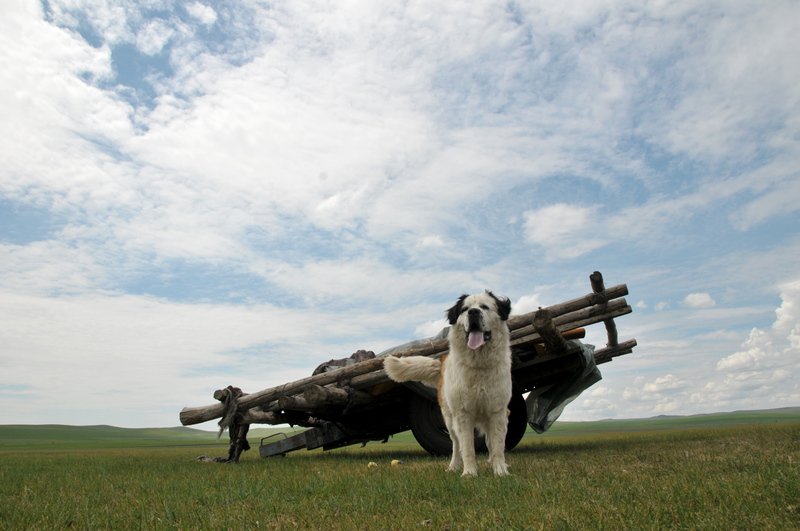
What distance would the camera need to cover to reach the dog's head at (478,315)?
16.6 feet

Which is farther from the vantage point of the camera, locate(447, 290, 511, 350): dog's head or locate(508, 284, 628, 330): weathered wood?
locate(508, 284, 628, 330): weathered wood

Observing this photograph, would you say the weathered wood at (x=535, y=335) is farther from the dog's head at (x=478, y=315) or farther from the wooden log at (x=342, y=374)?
the dog's head at (x=478, y=315)

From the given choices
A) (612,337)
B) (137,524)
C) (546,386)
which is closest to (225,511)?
(137,524)

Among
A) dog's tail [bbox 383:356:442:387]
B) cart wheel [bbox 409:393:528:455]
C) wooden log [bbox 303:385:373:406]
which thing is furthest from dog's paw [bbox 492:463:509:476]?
wooden log [bbox 303:385:373:406]

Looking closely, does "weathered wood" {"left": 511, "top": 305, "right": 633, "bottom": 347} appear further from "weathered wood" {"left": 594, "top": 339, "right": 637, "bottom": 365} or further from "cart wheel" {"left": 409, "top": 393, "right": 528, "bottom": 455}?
"weathered wood" {"left": 594, "top": 339, "right": 637, "bottom": 365}

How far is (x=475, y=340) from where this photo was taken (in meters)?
5.02

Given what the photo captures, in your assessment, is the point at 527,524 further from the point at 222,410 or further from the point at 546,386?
the point at 222,410

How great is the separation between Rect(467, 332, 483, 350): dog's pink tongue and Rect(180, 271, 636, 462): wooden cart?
1202mm

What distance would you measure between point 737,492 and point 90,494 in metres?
4.95

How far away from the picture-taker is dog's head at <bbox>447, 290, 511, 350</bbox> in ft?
16.6

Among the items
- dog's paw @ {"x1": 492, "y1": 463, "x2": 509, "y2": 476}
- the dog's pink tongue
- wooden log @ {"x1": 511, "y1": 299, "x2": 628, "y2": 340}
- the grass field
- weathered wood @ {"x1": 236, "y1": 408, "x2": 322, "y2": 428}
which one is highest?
wooden log @ {"x1": 511, "y1": 299, "x2": 628, "y2": 340}

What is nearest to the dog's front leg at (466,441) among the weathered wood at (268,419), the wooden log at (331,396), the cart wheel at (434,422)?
the cart wheel at (434,422)

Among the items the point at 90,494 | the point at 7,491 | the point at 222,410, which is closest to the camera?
the point at 90,494

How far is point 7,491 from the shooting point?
4625 mm
